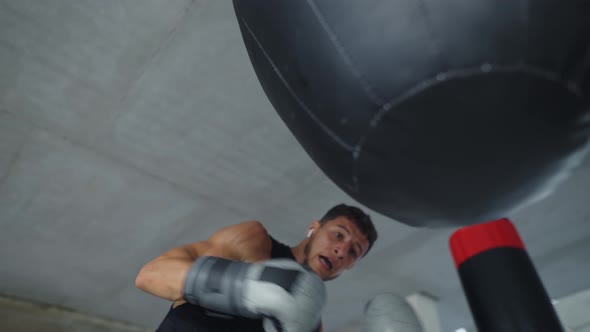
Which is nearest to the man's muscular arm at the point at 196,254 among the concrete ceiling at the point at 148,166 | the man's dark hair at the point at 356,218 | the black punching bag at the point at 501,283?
the man's dark hair at the point at 356,218

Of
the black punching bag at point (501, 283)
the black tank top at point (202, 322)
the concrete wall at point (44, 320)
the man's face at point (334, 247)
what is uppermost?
the concrete wall at point (44, 320)

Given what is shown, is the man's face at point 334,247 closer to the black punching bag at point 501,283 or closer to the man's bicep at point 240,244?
the man's bicep at point 240,244

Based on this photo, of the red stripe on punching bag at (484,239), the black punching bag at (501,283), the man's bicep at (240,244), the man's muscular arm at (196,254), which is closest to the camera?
the man's muscular arm at (196,254)

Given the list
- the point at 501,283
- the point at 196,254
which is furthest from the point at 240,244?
the point at 501,283

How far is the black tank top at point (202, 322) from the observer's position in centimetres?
126

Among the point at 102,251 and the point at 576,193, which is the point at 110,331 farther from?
the point at 576,193

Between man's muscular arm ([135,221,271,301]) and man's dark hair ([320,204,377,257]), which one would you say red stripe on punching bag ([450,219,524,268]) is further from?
man's muscular arm ([135,221,271,301])

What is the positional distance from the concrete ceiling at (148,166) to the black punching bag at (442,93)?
1.21 metres

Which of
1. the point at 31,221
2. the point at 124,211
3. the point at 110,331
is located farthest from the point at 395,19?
the point at 110,331

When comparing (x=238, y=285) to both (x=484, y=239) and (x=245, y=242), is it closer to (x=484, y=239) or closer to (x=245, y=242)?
(x=245, y=242)

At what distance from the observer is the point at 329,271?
1.64m

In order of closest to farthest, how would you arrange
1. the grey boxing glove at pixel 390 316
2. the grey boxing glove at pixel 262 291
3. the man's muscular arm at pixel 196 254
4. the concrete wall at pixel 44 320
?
1. the grey boxing glove at pixel 262 291
2. the man's muscular arm at pixel 196 254
3. the grey boxing glove at pixel 390 316
4. the concrete wall at pixel 44 320

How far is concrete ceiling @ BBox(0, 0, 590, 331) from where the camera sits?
6.12 ft

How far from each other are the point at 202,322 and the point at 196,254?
0.22 metres
